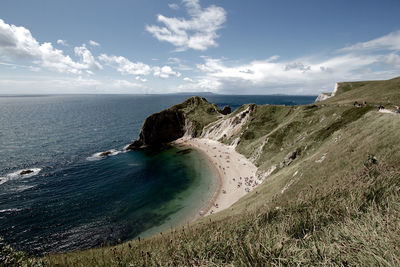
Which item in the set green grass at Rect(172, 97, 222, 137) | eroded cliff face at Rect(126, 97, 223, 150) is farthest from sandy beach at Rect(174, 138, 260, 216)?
eroded cliff face at Rect(126, 97, 223, 150)

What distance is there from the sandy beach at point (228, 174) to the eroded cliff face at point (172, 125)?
18.9 meters

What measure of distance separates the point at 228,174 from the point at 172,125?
55.4 m

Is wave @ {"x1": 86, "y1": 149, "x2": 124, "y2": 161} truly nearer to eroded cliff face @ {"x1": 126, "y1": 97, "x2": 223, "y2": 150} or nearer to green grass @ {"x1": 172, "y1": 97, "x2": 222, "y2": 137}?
eroded cliff face @ {"x1": 126, "y1": 97, "x2": 223, "y2": 150}

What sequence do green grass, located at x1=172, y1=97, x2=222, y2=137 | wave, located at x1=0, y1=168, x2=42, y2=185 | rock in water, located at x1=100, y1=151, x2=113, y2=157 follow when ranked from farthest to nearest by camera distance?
green grass, located at x1=172, y1=97, x2=222, y2=137 < rock in water, located at x1=100, y1=151, x2=113, y2=157 < wave, located at x1=0, y1=168, x2=42, y2=185

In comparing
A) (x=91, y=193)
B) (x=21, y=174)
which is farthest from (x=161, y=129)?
(x=21, y=174)

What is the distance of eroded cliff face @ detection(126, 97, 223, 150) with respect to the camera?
9038cm

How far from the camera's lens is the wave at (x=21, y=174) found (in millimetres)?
49806

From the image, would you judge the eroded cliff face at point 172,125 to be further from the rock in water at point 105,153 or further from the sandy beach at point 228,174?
the sandy beach at point 228,174

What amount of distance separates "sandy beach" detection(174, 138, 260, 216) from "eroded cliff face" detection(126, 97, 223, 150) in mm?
18867

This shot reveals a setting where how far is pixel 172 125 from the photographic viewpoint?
98750 millimetres

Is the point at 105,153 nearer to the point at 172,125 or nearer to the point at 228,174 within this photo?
the point at 172,125

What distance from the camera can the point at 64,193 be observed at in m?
A: 44.6

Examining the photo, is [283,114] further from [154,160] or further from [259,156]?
[154,160]

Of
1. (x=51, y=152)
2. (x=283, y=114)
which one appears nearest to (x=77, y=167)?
(x=51, y=152)
